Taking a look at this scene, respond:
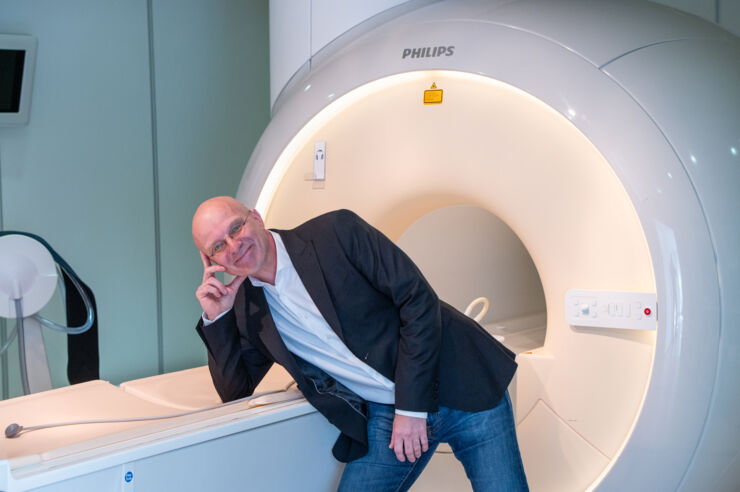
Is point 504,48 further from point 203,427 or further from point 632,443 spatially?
point 203,427

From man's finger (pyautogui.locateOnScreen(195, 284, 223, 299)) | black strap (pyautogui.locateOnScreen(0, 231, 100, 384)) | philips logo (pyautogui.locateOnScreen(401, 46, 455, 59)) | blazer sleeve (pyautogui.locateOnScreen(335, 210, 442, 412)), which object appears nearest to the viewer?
blazer sleeve (pyautogui.locateOnScreen(335, 210, 442, 412))

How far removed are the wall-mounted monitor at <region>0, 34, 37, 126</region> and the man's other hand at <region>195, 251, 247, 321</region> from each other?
5.09ft

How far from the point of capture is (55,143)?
291 cm

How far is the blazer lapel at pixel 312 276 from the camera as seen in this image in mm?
1522

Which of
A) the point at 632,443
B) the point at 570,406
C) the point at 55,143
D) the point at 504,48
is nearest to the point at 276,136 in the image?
the point at 504,48

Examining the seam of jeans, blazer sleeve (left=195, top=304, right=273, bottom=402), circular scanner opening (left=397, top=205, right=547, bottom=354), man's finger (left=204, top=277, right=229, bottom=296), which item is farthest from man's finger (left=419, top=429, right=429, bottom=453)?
circular scanner opening (left=397, top=205, right=547, bottom=354)

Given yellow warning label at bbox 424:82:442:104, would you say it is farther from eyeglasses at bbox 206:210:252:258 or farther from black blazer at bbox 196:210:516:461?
eyeglasses at bbox 206:210:252:258

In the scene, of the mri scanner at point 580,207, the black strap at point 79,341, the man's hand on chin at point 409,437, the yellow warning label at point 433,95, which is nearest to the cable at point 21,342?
the black strap at point 79,341

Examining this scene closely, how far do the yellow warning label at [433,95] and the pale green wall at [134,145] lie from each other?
5.37ft

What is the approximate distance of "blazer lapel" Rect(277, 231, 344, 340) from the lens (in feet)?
4.99

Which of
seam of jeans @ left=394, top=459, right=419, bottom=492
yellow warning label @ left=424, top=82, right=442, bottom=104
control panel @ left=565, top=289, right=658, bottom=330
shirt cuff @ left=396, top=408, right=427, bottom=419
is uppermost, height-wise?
yellow warning label @ left=424, top=82, right=442, bottom=104

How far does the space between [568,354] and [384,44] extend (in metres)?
1.04

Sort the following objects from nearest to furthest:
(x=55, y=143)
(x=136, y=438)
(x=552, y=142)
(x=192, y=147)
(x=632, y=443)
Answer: (x=136, y=438)
(x=632, y=443)
(x=552, y=142)
(x=55, y=143)
(x=192, y=147)

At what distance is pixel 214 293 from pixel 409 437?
1.73 ft
